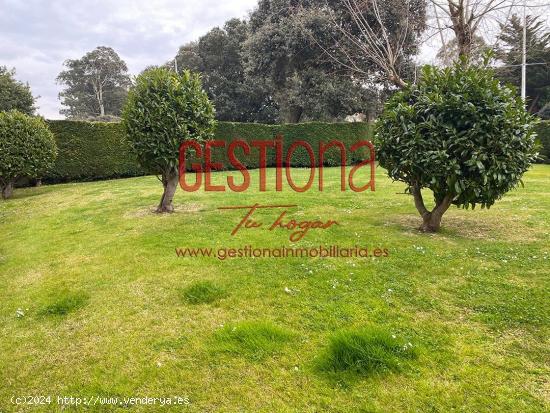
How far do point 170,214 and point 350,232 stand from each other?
13.5 feet

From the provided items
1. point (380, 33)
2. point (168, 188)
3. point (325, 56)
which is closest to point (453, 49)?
point (380, 33)

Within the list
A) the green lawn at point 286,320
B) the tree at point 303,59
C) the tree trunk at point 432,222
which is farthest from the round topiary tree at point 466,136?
the tree at point 303,59

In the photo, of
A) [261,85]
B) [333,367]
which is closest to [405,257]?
[333,367]

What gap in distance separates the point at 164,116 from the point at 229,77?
1037 inches

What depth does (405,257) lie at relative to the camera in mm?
5043

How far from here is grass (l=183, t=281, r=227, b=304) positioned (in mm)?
4068

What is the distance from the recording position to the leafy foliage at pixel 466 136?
16.8 feet

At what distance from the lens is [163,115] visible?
7.32 metres

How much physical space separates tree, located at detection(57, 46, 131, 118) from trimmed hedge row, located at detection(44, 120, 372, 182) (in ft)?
144

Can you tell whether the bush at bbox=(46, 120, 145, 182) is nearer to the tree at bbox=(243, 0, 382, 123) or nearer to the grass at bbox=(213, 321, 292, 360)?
the tree at bbox=(243, 0, 382, 123)

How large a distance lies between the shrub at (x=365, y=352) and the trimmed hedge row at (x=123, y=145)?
1157 centimetres

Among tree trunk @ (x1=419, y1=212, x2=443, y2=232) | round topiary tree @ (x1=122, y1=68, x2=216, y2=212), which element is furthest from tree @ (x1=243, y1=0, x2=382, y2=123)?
tree trunk @ (x1=419, y1=212, x2=443, y2=232)

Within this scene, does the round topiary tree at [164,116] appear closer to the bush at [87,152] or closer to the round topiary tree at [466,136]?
the round topiary tree at [466,136]

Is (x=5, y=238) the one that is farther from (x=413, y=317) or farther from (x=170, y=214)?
(x=413, y=317)
